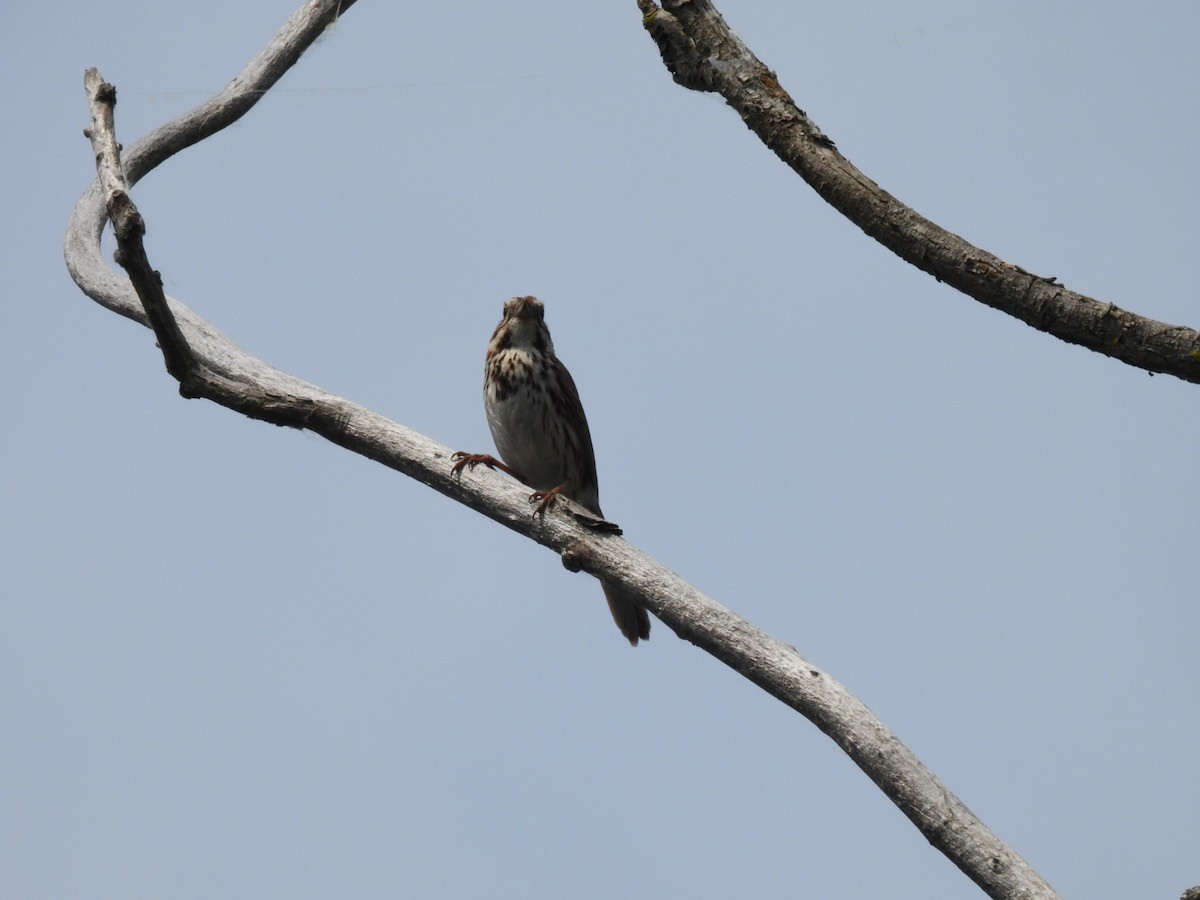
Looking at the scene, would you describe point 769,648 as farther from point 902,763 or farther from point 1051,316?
point 1051,316

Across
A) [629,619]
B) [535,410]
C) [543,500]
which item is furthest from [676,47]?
[629,619]

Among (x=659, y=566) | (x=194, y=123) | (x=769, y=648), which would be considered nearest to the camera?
(x=769, y=648)

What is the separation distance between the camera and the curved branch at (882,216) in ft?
9.53

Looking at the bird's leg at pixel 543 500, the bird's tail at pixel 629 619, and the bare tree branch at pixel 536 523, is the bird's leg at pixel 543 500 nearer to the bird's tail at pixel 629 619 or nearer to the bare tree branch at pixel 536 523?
the bare tree branch at pixel 536 523

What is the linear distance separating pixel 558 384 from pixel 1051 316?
358cm

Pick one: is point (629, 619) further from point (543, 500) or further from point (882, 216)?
point (882, 216)

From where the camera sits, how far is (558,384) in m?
6.33

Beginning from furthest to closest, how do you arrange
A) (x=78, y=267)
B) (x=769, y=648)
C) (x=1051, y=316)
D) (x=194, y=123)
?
(x=194, y=123) < (x=78, y=267) < (x=769, y=648) < (x=1051, y=316)

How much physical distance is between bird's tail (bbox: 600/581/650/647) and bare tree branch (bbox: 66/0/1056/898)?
4.79ft

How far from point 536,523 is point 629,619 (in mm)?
1576

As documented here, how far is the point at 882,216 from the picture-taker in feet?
10.8

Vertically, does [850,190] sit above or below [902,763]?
above

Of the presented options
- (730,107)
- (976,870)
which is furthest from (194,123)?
(976,870)

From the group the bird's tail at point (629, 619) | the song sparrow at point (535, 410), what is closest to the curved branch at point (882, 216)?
the song sparrow at point (535, 410)
